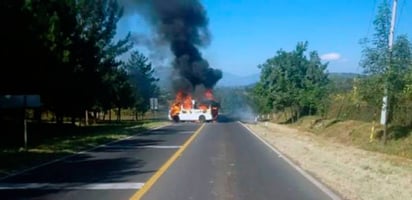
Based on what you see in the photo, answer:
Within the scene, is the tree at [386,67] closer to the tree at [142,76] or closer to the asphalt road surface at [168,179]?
the asphalt road surface at [168,179]

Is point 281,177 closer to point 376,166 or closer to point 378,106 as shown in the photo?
point 376,166

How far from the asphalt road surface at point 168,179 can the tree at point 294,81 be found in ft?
134

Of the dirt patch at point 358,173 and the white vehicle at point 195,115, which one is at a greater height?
the white vehicle at point 195,115

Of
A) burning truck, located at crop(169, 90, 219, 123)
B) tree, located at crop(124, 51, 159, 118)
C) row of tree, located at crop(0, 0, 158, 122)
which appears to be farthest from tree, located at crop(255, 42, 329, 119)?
tree, located at crop(124, 51, 159, 118)

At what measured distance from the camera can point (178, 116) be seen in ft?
208

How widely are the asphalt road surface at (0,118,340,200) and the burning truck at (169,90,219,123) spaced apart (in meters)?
41.1

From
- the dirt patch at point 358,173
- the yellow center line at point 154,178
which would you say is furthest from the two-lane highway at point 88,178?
the dirt patch at point 358,173

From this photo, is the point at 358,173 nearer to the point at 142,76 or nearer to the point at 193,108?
the point at 193,108

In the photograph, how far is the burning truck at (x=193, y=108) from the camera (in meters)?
62.7

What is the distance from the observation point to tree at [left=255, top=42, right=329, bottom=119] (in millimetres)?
61656

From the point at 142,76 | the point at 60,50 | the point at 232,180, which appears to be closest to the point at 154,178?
the point at 232,180

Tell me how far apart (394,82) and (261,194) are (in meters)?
16.1

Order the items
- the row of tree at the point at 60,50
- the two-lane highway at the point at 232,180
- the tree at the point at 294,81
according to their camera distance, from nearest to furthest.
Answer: the two-lane highway at the point at 232,180 < the row of tree at the point at 60,50 < the tree at the point at 294,81

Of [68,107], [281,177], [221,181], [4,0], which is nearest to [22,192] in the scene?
[221,181]
